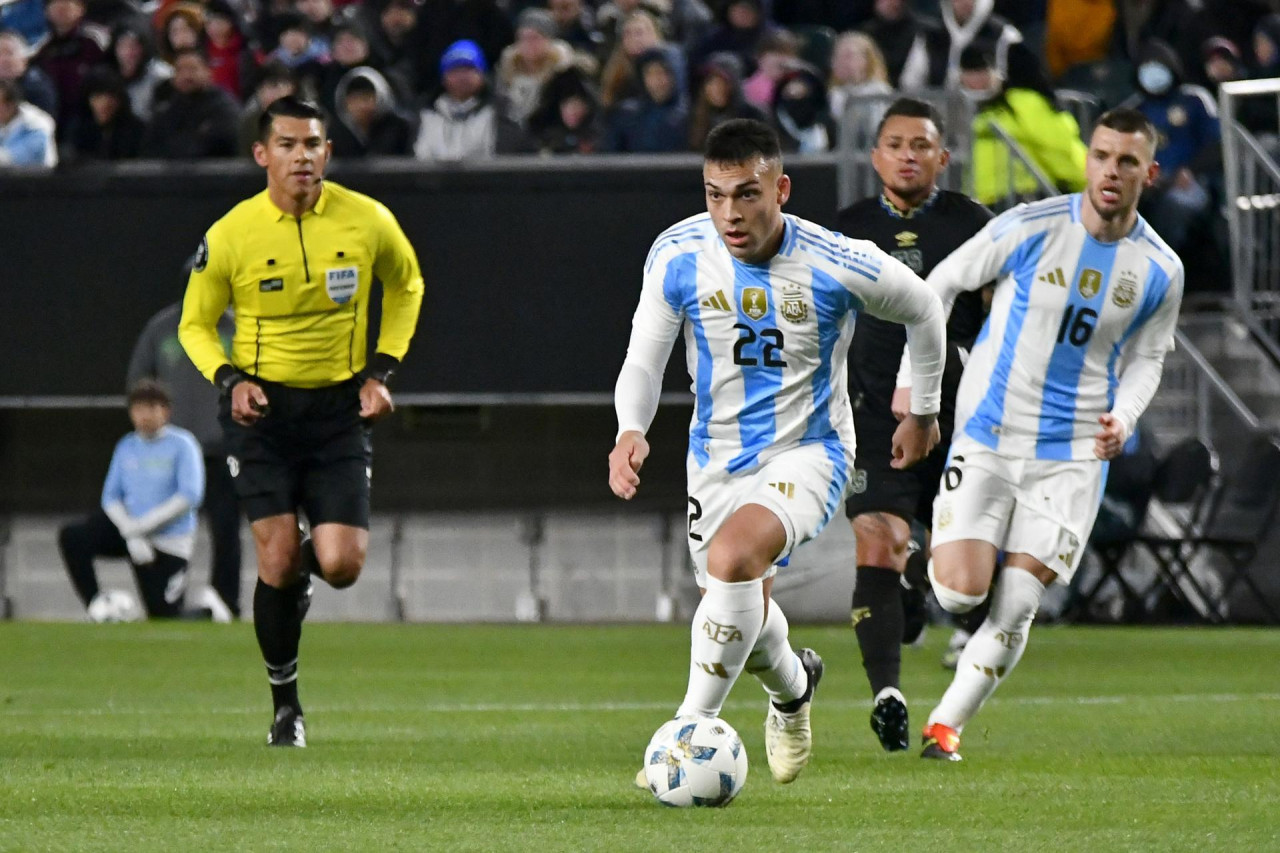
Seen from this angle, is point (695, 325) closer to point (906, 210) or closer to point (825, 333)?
point (825, 333)

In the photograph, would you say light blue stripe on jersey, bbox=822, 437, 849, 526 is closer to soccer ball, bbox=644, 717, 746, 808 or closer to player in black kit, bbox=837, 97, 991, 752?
soccer ball, bbox=644, 717, 746, 808

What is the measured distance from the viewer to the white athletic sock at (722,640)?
649 centimetres

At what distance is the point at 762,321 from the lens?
6766 millimetres

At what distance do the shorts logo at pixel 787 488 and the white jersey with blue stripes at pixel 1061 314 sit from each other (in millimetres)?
1489

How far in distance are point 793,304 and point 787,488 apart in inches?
20.8

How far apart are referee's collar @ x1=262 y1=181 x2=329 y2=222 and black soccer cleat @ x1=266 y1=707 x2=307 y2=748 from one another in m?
1.81

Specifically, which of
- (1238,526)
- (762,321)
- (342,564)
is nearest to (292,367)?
(342,564)

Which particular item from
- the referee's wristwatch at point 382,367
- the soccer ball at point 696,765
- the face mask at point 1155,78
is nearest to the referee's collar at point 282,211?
the referee's wristwatch at point 382,367

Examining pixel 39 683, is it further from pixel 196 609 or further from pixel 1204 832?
pixel 1204 832

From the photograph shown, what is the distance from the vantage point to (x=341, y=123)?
15.9 meters

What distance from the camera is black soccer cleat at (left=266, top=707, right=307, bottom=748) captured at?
8.37 m

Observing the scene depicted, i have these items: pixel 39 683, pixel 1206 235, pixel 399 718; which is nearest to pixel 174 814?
pixel 399 718

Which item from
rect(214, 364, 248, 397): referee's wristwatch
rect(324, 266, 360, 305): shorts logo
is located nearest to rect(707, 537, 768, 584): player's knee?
rect(214, 364, 248, 397): referee's wristwatch

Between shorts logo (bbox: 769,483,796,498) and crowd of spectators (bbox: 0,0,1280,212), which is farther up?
shorts logo (bbox: 769,483,796,498)
